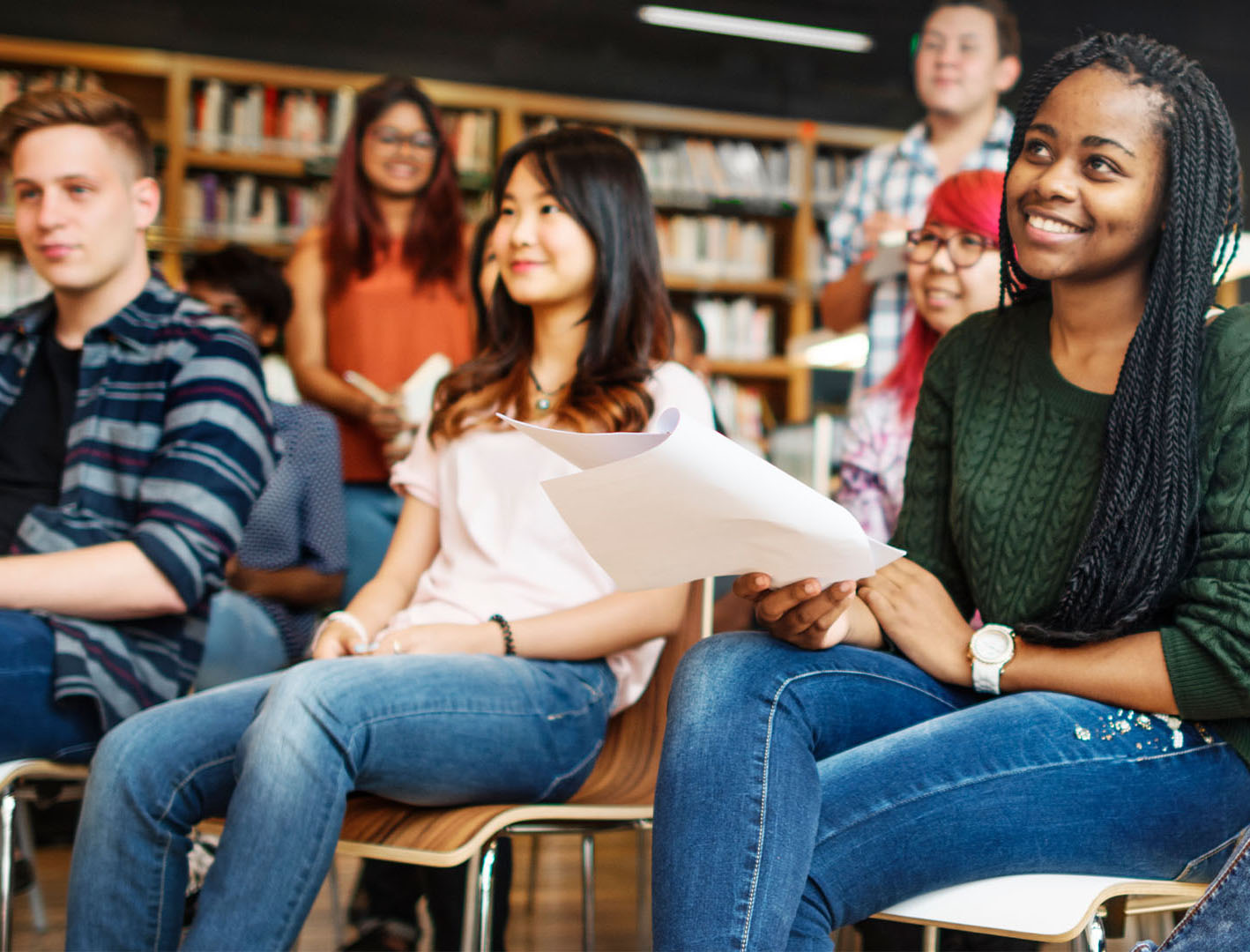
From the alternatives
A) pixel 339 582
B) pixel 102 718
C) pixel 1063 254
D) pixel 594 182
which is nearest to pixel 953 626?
pixel 1063 254

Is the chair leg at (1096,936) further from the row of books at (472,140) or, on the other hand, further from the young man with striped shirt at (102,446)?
the row of books at (472,140)

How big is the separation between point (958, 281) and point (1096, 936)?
1243 millimetres

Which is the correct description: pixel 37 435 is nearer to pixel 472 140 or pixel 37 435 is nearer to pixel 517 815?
pixel 517 815

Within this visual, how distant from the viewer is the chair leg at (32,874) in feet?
7.54

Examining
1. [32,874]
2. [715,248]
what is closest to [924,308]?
[32,874]

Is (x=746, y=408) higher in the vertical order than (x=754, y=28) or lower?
lower

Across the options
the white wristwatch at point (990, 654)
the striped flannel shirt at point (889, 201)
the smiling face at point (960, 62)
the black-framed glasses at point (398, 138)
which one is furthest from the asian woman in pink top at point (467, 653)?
the smiling face at point (960, 62)

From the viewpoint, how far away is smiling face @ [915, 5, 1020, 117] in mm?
2771

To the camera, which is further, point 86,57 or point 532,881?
point 86,57

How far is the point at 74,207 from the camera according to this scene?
1.87 metres

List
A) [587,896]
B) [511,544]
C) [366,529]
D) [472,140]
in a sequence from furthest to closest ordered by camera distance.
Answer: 1. [472,140]
2. [366,529]
3. [587,896]
4. [511,544]

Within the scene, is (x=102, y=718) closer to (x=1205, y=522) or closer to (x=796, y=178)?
(x=1205, y=522)

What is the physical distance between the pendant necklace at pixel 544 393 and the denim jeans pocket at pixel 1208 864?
0.99m

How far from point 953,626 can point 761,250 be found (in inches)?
191
